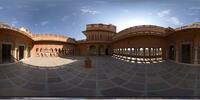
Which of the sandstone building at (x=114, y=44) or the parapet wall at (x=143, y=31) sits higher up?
the parapet wall at (x=143, y=31)

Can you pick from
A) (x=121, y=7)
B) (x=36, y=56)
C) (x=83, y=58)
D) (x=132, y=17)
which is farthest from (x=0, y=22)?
(x=132, y=17)

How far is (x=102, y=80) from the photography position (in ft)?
5.50

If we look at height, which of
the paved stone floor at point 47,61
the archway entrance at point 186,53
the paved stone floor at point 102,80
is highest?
the archway entrance at point 186,53

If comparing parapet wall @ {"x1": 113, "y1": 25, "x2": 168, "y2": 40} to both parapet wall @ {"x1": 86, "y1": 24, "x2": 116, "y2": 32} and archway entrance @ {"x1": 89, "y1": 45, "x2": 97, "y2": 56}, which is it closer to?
parapet wall @ {"x1": 86, "y1": 24, "x2": 116, "y2": 32}

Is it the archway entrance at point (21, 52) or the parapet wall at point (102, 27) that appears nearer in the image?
the archway entrance at point (21, 52)

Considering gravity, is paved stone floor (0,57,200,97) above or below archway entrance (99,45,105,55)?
below

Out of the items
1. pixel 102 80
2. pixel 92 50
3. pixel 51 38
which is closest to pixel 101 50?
pixel 92 50

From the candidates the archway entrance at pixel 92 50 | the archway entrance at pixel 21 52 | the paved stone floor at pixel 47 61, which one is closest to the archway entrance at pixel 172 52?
the archway entrance at pixel 92 50

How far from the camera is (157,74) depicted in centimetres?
157

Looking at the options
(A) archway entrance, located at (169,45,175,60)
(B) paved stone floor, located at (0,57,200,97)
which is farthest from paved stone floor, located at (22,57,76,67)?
(A) archway entrance, located at (169,45,175,60)

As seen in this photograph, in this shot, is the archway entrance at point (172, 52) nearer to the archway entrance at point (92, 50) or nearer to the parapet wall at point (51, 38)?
the archway entrance at point (92, 50)

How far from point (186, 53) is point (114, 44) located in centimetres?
68

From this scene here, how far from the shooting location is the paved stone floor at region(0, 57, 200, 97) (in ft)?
5.09

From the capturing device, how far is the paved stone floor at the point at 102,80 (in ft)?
5.09
